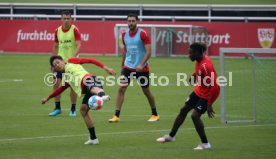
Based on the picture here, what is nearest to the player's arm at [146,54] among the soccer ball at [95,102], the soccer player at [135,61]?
the soccer player at [135,61]

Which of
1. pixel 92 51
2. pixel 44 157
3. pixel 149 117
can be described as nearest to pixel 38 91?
pixel 149 117

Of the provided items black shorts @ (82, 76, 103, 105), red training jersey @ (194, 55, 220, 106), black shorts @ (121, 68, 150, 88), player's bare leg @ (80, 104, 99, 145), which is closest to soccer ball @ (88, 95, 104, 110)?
player's bare leg @ (80, 104, 99, 145)

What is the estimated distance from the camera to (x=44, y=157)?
12.6 metres

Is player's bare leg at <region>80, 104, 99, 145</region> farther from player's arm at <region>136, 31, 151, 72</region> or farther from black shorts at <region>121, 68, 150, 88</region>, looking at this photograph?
black shorts at <region>121, 68, 150, 88</region>

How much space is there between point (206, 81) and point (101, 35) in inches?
1009

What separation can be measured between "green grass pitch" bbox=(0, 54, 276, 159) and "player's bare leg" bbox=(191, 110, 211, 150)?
170 mm

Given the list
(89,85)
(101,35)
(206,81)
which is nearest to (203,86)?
(206,81)

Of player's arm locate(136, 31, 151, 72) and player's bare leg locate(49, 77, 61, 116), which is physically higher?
player's arm locate(136, 31, 151, 72)

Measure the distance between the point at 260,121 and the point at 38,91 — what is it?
864 centimetres

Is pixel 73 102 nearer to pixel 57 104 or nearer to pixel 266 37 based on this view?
pixel 57 104

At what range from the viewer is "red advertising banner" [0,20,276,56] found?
36.7 m

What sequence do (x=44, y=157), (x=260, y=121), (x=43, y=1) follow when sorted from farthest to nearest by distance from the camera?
(x=43, y=1), (x=260, y=121), (x=44, y=157)

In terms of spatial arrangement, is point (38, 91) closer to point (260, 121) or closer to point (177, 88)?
point (177, 88)

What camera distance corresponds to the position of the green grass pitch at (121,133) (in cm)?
1309
